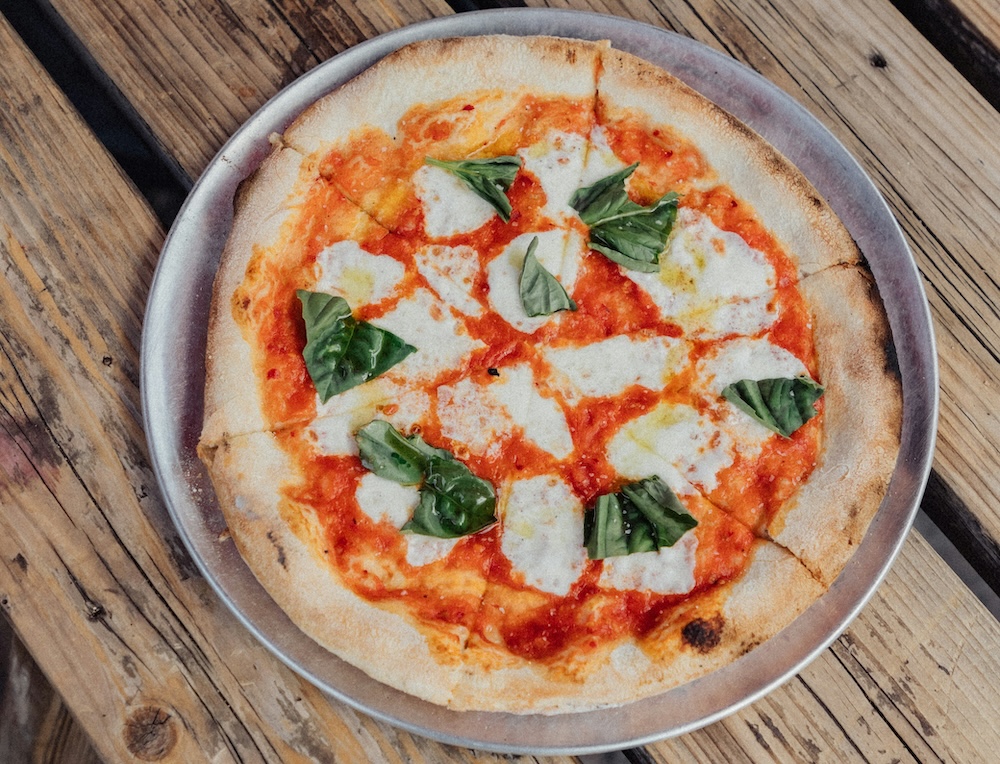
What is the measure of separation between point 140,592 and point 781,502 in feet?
6.92

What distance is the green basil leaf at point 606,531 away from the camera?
2.51 meters

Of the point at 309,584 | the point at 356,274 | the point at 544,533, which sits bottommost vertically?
the point at 309,584

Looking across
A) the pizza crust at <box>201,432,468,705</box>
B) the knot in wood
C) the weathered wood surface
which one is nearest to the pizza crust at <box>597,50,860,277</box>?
the weathered wood surface

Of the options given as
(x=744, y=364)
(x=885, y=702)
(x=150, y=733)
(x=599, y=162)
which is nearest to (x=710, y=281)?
(x=744, y=364)

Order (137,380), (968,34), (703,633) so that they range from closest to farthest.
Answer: (703,633) → (137,380) → (968,34)

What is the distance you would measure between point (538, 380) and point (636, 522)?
54cm

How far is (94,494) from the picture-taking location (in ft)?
9.41

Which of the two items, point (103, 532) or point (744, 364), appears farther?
point (103, 532)

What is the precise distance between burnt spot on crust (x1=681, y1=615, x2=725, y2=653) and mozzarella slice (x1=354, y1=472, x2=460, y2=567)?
743 millimetres

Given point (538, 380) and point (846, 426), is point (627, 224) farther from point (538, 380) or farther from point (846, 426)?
point (846, 426)

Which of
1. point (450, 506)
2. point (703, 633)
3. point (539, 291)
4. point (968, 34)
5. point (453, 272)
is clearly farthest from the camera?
point (968, 34)

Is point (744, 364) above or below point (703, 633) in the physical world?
above

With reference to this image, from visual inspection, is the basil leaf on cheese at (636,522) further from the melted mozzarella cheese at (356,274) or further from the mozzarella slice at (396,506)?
the melted mozzarella cheese at (356,274)

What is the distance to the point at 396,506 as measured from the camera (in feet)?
8.59
